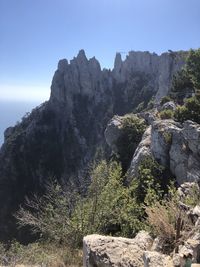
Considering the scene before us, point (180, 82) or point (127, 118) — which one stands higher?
→ point (180, 82)

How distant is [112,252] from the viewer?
24.9 ft

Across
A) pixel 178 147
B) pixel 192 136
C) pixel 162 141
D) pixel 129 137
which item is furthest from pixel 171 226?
pixel 129 137

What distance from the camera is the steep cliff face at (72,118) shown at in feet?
279

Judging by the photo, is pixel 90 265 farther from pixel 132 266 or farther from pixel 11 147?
pixel 11 147

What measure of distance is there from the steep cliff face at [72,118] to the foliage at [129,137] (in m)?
37.2

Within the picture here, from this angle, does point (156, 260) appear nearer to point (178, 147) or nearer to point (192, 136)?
point (192, 136)

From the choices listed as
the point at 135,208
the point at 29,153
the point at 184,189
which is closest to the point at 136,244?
the point at 184,189

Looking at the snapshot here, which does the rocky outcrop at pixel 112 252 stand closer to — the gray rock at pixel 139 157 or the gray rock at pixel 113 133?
the gray rock at pixel 139 157

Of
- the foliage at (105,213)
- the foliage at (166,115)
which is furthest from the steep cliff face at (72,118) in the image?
the foliage at (105,213)

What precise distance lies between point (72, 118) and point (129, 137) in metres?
70.0

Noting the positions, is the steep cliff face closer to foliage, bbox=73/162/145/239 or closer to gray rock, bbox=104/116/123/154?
gray rock, bbox=104/116/123/154

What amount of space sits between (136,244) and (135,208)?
8.96m

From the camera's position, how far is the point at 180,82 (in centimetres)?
5009

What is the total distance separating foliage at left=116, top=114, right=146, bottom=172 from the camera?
121 feet
